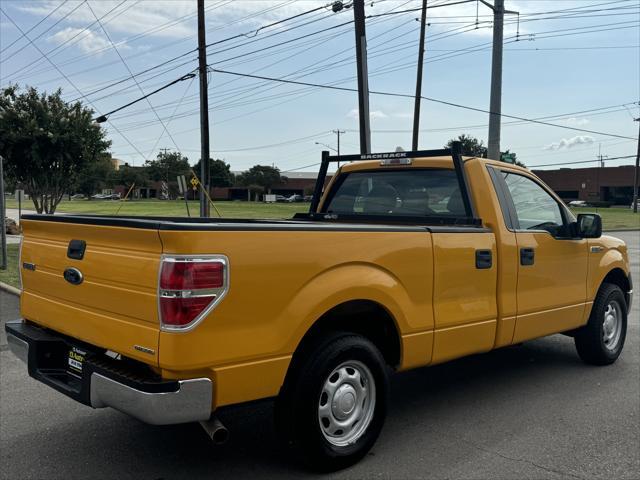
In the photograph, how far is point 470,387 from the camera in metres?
5.29

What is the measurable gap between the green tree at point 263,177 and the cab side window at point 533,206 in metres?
110

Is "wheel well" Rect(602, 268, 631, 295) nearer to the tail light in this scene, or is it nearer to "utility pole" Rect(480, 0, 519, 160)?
the tail light

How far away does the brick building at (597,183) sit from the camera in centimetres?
8912

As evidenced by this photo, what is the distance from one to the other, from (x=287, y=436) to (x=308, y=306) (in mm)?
764

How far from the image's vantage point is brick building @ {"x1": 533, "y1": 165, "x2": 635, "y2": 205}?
8912 centimetres

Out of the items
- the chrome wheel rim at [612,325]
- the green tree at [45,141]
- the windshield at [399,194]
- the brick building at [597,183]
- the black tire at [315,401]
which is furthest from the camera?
the brick building at [597,183]

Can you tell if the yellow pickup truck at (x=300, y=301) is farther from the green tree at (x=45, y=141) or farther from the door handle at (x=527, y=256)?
the green tree at (x=45, y=141)

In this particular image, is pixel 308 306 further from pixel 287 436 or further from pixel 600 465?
pixel 600 465

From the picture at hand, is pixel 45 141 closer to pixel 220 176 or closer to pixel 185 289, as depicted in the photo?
pixel 185 289

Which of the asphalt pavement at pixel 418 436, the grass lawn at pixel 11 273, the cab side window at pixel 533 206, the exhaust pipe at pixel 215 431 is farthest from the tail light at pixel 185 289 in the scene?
the grass lawn at pixel 11 273

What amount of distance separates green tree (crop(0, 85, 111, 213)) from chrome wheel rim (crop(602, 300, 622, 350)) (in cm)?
1655

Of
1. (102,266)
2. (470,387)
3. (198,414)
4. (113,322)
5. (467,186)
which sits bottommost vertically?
(470,387)

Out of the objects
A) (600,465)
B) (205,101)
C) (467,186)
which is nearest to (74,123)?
(205,101)

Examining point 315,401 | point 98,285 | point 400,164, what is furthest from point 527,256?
point 98,285
